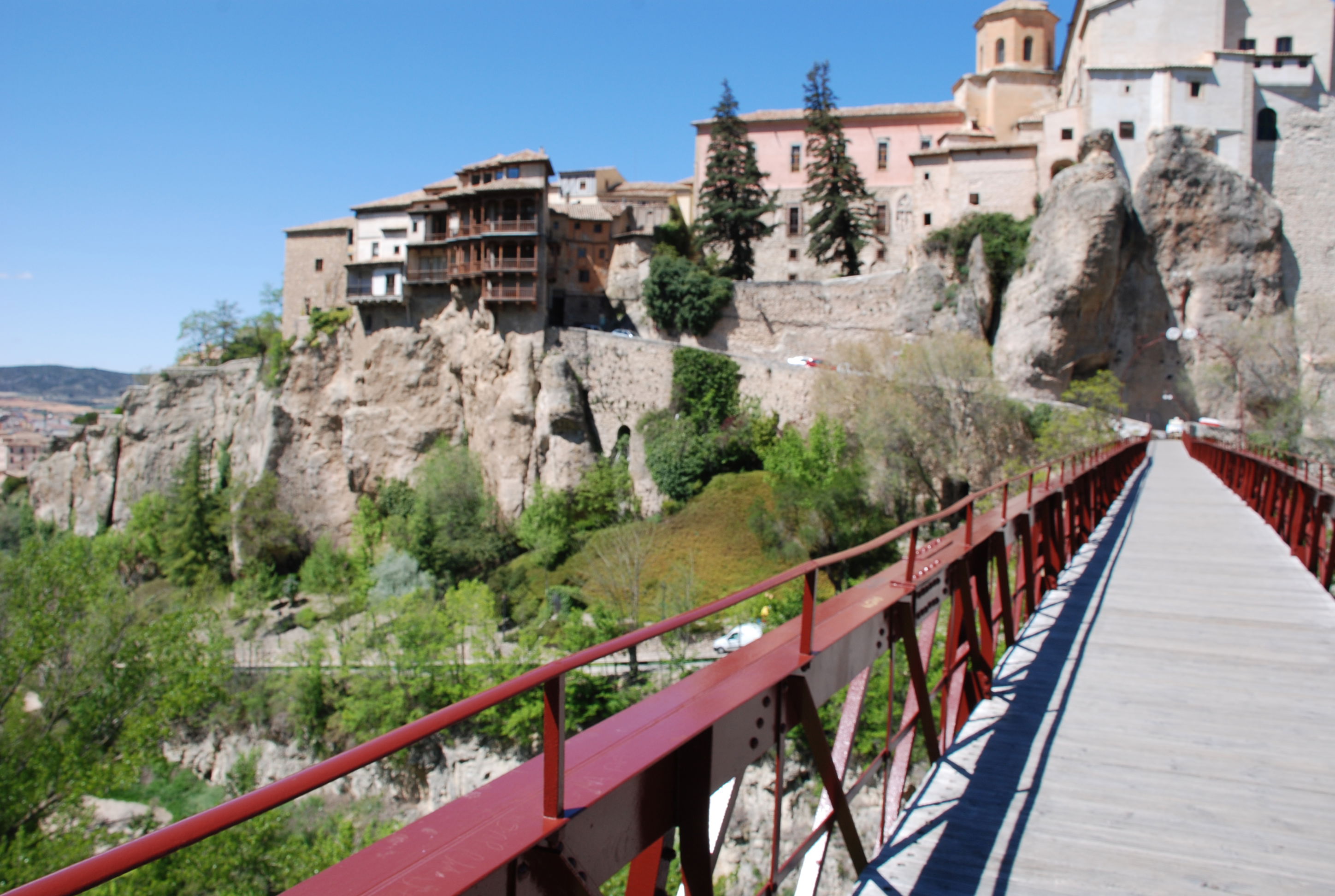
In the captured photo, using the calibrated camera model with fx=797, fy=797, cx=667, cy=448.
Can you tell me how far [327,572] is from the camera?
1347 inches

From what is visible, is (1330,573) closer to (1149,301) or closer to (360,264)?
(1149,301)

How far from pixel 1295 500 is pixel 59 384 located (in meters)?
209

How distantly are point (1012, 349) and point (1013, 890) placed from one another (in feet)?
96.9

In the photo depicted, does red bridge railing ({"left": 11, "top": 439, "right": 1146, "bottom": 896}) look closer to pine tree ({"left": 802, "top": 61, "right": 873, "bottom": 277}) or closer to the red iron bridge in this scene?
the red iron bridge

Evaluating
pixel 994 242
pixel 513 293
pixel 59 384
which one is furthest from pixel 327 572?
pixel 59 384

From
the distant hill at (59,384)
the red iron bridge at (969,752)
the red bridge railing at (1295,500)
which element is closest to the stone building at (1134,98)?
the red bridge railing at (1295,500)

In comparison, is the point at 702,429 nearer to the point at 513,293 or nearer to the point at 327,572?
the point at 513,293

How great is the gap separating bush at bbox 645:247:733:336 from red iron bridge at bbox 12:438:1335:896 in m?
26.6

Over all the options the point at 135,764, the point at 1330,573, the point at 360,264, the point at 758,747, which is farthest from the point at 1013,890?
the point at 360,264

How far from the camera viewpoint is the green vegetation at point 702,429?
2950cm

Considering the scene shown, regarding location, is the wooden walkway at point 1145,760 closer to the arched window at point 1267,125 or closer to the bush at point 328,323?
the arched window at point 1267,125

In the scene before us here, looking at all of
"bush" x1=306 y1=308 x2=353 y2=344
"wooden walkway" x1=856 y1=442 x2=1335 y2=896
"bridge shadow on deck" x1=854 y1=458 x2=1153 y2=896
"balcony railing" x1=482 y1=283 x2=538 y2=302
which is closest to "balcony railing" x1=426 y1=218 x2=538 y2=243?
"balcony railing" x1=482 y1=283 x2=538 y2=302

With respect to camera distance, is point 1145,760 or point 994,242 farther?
point 994,242

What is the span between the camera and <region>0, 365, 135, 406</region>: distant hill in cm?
16175
